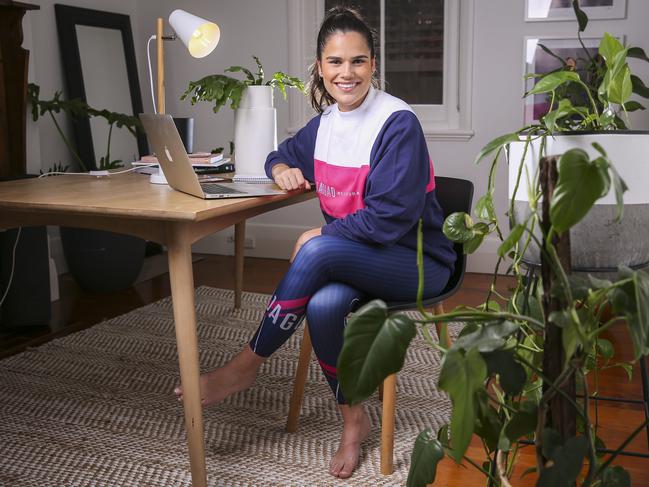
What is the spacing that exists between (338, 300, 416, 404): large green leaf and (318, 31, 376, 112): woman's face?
126 centimetres

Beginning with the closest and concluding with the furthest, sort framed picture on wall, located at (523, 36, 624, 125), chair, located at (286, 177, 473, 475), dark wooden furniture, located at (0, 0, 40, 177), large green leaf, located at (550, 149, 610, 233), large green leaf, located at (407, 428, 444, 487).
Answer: large green leaf, located at (550, 149, 610, 233), large green leaf, located at (407, 428, 444, 487), chair, located at (286, 177, 473, 475), dark wooden furniture, located at (0, 0, 40, 177), framed picture on wall, located at (523, 36, 624, 125)

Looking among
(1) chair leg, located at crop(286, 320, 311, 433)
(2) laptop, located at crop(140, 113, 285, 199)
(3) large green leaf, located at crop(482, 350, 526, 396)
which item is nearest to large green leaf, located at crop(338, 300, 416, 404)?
(3) large green leaf, located at crop(482, 350, 526, 396)

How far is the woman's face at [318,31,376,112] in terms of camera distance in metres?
2.04

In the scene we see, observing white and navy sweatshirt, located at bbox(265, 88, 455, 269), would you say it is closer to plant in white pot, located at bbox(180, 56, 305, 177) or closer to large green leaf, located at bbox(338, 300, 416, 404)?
plant in white pot, located at bbox(180, 56, 305, 177)

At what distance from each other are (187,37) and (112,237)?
1713 millimetres

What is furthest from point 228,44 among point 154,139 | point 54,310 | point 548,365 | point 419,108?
point 548,365

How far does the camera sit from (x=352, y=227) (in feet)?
6.21

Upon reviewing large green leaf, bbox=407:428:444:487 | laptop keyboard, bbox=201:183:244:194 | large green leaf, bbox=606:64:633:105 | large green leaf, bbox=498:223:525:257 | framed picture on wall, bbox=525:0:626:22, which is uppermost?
framed picture on wall, bbox=525:0:626:22

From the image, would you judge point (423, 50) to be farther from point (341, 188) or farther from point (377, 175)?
point (377, 175)

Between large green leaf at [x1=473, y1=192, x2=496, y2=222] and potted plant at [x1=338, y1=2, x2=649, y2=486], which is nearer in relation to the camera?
potted plant at [x1=338, y1=2, x2=649, y2=486]

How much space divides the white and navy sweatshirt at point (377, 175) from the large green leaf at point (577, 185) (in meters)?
1.06

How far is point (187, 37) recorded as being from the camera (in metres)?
2.14

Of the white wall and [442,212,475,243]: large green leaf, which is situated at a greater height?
the white wall

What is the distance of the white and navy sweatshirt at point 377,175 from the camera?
1.88 m
